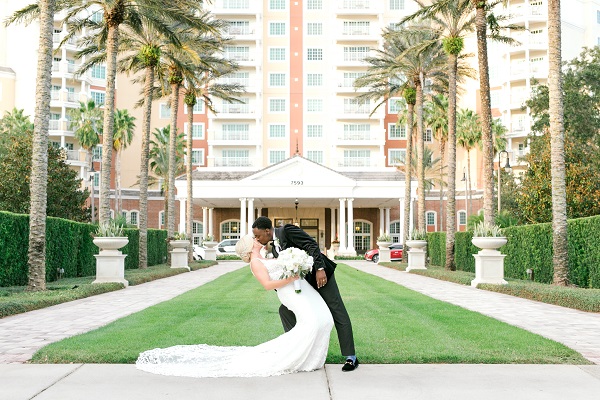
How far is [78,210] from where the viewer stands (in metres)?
42.4

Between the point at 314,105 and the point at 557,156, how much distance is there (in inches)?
2281

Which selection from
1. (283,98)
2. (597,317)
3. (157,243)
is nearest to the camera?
(597,317)

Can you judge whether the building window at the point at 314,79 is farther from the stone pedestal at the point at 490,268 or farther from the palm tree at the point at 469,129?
the stone pedestal at the point at 490,268

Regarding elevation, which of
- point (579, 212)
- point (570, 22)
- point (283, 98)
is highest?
point (570, 22)

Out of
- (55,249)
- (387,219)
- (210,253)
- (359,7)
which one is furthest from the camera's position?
Result: (359,7)

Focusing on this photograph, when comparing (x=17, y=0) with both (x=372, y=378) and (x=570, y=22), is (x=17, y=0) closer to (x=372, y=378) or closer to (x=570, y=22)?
(x=570, y=22)

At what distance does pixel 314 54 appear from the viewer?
3019 inches

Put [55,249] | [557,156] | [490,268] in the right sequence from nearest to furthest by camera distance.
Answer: [557,156], [490,268], [55,249]

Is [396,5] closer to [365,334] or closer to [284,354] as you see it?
[365,334]

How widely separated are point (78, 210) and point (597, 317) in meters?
35.0

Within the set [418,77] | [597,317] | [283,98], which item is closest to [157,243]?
[418,77]

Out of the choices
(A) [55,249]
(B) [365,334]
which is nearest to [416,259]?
(A) [55,249]

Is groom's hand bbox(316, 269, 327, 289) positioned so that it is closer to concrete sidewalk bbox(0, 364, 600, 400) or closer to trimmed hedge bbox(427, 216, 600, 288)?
concrete sidewalk bbox(0, 364, 600, 400)

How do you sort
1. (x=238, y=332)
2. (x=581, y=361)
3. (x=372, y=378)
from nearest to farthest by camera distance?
(x=372, y=378)
(x=581, y=361)
(x=238, y=332)
